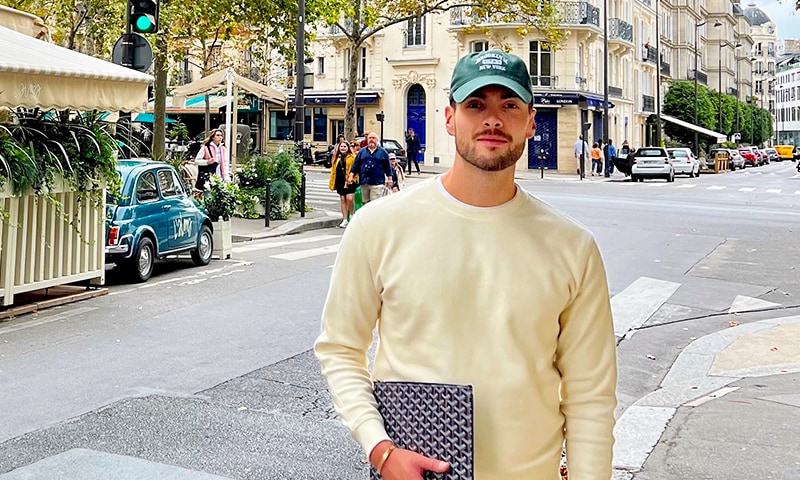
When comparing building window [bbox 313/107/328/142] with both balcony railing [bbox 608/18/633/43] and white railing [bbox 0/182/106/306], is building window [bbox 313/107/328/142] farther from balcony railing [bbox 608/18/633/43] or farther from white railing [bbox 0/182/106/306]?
white railing [bbox 0/182/106/306]

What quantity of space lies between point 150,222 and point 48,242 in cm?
218

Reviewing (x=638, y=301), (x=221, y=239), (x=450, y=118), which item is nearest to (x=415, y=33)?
(x=221, y=239)

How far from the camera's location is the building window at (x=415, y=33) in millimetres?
52062

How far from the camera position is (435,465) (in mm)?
2289

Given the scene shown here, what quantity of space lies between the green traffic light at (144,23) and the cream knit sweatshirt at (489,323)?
35.7 ft

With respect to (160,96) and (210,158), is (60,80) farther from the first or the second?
(160,96)

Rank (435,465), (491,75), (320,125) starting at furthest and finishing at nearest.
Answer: (320,125)
(491,75)
(435,465)

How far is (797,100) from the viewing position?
187750mm

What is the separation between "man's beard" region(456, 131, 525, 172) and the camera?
244 cm

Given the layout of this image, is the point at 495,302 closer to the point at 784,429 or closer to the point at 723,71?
the point at 784,429

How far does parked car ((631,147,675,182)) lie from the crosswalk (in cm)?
1469

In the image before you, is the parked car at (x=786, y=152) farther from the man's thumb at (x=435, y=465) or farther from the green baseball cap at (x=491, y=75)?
the man's thumb at (x=435, y=465)

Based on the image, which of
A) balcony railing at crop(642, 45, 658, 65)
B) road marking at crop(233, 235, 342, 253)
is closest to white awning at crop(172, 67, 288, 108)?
road marking at crop(233, 235, 342, 253)

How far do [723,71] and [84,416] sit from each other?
10483 centimetres
